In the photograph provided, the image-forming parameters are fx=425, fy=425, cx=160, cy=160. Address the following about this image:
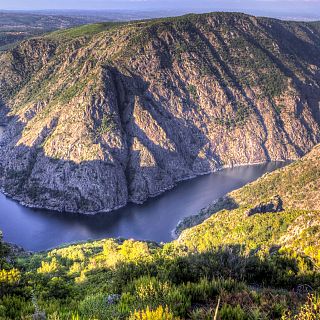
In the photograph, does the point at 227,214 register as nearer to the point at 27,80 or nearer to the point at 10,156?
the point at 10,156

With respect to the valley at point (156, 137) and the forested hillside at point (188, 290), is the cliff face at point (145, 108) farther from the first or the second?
the forested hillside at point (188, 290)

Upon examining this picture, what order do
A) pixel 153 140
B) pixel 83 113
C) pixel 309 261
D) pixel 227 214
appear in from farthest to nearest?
pixel 153 140 → pixel 83 113 → pixel 227 214 → pixel 309 261

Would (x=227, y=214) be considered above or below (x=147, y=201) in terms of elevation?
above

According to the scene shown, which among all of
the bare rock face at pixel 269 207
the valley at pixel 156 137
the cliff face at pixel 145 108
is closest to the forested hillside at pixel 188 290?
the valley at pixel 156 137

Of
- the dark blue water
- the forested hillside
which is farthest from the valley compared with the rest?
the forested hillside

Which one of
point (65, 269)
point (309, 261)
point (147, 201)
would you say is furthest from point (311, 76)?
point (309, 261)

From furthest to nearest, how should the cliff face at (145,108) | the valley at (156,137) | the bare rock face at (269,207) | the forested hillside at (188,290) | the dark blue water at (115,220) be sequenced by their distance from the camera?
the cliff face at (145,108), the dark blue water at (115,220), the valley at (156,137), the bare rock face at (269,207), the forested hillside at (188,290)
